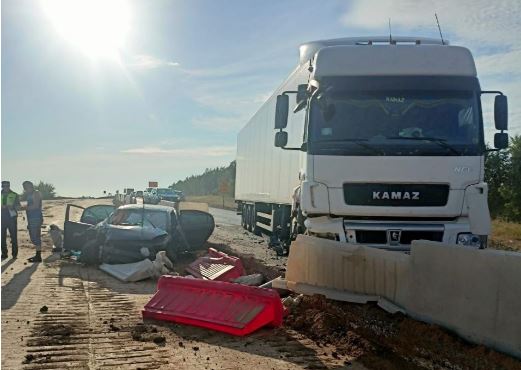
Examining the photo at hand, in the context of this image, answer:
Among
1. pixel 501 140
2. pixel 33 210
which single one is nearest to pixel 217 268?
pixel 501 140

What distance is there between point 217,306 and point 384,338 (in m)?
1.94

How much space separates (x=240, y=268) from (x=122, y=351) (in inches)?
204

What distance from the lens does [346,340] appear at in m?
6.33

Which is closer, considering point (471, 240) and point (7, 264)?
point (471, 240)

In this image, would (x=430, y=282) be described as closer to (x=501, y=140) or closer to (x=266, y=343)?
(x=266, y=343)

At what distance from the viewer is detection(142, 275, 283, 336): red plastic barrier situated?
6805 millimetres

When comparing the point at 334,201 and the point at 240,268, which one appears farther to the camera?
the point at 240,268

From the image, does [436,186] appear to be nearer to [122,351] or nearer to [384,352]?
[384,352]

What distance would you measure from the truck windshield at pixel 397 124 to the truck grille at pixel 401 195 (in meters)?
0.46

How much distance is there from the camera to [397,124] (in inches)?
350

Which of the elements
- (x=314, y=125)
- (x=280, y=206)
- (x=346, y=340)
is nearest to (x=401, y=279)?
(x=346, y=340)


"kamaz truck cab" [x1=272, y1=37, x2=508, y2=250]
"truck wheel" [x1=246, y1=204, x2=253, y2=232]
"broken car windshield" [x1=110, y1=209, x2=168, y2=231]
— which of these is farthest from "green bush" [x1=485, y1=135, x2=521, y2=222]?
"kamaz truck cab" [x1=272, y1=37, x2=508, y2=250]

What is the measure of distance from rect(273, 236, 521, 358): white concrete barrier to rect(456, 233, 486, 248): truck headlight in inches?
64.5

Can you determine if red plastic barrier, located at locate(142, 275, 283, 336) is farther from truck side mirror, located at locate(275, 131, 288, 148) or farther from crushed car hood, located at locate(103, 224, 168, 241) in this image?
crushed car hood, located at locate(103, 224, 168, 241)
